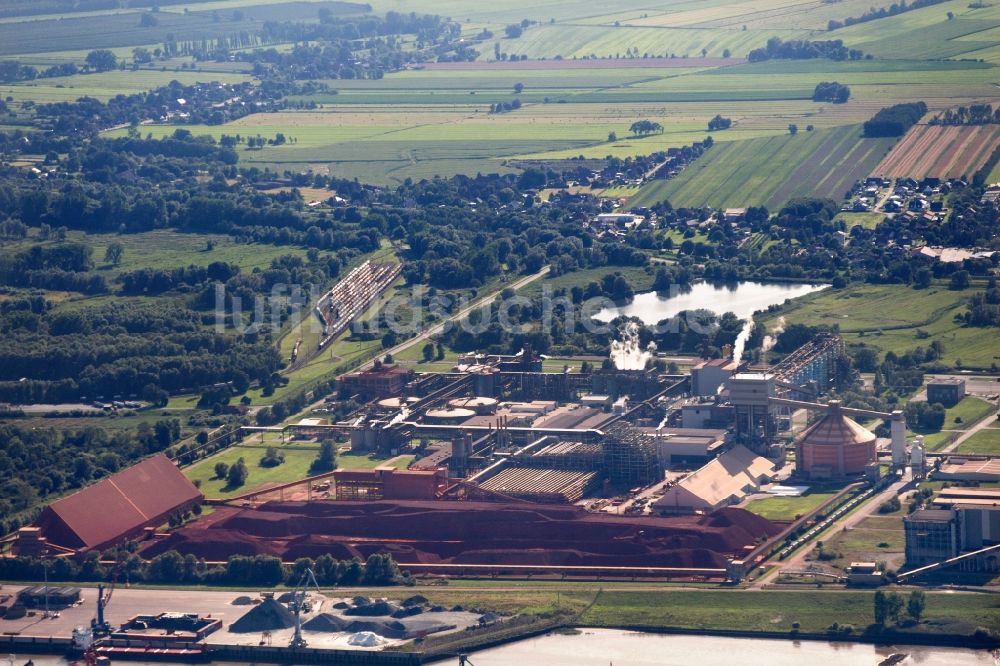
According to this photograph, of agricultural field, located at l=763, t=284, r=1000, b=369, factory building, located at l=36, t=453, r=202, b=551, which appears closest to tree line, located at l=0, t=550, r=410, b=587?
factory building, located at l=36, t=453, r=202, b=551

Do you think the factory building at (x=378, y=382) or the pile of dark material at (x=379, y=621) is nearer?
the pile of dark material at (x=379, y=621)

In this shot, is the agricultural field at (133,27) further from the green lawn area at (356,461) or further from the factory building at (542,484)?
the factory building at (542,484)

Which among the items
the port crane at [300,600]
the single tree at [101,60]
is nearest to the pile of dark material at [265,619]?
the port crane at [300,600]

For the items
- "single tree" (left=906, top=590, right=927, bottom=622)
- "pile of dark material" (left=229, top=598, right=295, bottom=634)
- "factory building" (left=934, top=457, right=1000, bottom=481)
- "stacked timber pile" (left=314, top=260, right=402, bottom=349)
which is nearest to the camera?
"single tree" (left=906, top=590, right=927, bottom=622)

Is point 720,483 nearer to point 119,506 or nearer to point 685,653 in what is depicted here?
point 685,653

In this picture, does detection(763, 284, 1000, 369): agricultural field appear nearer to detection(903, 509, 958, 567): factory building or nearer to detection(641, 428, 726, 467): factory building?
detection(641, 428, 726, 467): factory building

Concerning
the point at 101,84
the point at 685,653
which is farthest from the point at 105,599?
the point at 101,84
